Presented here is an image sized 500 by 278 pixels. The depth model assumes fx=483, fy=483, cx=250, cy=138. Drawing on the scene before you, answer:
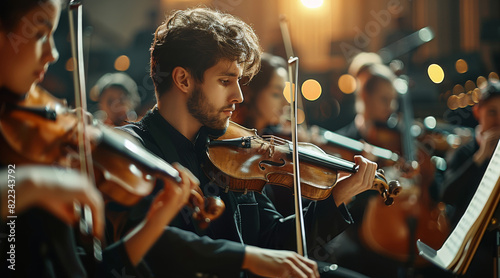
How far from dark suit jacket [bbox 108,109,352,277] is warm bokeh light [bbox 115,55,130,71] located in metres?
2.02

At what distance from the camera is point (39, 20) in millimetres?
986

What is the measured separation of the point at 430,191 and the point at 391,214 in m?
0.24

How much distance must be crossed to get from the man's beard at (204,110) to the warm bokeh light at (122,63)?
2020mm

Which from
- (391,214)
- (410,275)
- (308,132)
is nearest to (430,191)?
(391,214)

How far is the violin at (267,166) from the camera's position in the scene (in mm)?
1288

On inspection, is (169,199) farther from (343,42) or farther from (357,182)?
(343,42)

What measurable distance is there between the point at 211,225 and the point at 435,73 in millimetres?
2871

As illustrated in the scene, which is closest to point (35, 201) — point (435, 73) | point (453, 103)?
point (453, 103)

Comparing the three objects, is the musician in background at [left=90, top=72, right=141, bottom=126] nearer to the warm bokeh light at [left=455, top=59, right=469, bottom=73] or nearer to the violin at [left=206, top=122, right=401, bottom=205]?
the violin at [left=206, top=122, right=401, bottom=205]

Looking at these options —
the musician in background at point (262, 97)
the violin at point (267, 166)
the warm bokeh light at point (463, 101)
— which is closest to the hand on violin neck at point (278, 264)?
the violin at point (267, 166)

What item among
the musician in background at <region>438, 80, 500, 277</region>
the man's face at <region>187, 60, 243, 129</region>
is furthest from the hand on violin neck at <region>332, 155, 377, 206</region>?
the musician in background at <region>438, 80, 500, 277</region>

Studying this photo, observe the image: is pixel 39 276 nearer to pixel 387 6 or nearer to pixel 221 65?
pixel 221 65

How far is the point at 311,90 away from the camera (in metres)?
4.25

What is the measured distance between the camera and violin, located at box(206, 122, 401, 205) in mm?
1288
